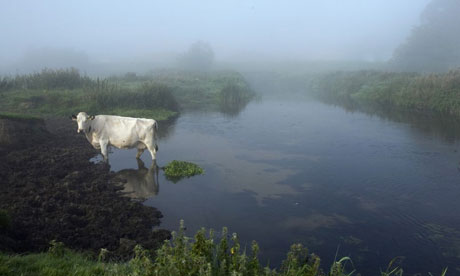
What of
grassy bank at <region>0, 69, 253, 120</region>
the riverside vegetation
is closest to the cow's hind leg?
the riverside vegetation

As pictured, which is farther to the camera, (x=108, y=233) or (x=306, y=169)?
(x=306, y=169)

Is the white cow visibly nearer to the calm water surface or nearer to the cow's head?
the cow's head

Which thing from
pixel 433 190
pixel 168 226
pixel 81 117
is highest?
pixel 81 117

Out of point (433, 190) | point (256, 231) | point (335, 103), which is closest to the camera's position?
point (256, 231)

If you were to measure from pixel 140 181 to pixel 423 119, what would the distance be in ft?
57.9

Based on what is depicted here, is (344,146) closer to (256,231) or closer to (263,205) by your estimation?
(263,205)

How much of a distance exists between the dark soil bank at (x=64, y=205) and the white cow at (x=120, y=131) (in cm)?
96

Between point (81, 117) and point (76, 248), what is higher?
point (81, 117)

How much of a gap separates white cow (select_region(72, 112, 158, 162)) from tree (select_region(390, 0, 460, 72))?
50.1 m

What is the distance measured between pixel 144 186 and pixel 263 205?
12.3 feet

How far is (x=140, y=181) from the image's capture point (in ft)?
37.2

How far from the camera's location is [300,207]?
9664 mm

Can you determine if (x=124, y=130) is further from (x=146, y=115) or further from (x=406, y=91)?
(x=406, y=91)

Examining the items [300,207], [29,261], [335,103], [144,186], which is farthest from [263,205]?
[335,103]
